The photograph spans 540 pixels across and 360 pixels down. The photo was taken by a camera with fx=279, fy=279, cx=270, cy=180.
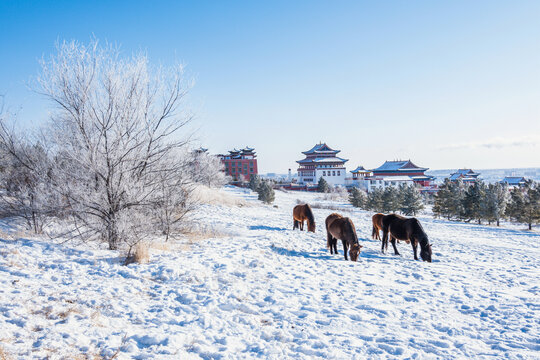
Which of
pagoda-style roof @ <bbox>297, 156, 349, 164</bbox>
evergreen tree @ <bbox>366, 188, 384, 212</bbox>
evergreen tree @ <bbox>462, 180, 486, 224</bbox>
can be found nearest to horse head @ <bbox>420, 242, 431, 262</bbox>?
evergreen tree @ <bbox>462, 180, 486, 224</bbox>

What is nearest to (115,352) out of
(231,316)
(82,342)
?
(82,342)

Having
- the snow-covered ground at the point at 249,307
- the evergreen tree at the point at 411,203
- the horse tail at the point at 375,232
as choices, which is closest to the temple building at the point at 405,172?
the evergreen tree at the point at 411,203

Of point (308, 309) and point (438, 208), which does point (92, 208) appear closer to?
point (308, 309)

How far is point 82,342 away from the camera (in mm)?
3004

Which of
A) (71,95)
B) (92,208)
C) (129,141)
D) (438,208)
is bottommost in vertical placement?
(438,208)

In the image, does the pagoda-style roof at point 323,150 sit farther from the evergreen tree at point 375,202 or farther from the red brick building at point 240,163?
the evergreen tree at point 375,202

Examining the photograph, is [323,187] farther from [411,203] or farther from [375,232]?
[375,232]

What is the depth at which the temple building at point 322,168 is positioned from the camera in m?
75.6

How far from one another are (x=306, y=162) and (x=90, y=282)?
75182 mm

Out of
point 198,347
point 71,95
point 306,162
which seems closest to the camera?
point 198,347

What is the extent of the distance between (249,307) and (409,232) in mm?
6138

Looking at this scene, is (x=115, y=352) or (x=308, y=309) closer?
(x=115, y=352)

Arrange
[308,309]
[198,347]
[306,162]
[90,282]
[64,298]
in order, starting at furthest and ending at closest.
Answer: [306,162] → [90,282] → [308,309] → [64,298] → [198,347]

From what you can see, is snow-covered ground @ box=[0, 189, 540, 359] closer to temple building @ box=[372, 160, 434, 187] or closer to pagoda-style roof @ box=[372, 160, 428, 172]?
temple building @ box=[372, 160, 434, 187]
